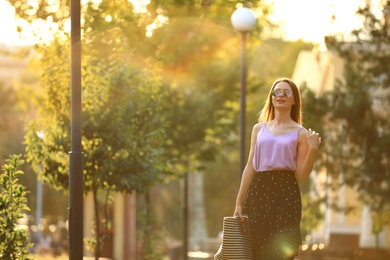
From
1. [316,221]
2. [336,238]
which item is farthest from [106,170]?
[336,238]

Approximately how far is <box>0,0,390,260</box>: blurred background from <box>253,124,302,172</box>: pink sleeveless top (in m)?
6.92

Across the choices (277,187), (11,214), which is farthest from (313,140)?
(11,214)

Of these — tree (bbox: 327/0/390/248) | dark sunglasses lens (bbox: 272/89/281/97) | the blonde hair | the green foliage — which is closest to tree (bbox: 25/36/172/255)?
the green foliage

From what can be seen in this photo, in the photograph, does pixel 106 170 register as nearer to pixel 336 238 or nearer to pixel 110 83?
pixel 110 83

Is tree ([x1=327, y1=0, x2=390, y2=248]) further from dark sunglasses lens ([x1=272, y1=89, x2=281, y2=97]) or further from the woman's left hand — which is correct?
the woman's left hand

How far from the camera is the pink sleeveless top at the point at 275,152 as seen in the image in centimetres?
892

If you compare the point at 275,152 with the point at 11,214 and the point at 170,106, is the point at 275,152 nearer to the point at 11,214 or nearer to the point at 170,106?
the point at 11,214

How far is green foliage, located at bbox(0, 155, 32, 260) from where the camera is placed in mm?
12219

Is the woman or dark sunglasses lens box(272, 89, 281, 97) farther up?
dark sunglasses lens box(272, 89, 281, 97)

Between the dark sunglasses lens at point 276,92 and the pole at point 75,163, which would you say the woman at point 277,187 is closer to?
the dark sunglasses lens at point 276,92

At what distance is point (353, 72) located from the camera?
82.2 ft

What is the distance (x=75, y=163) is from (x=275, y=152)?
353cm

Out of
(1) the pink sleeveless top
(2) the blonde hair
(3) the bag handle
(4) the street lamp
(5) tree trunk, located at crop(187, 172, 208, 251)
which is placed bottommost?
(5) tree trunk, located at crop(187, 172, 208, 251)

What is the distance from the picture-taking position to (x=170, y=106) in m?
25.8
